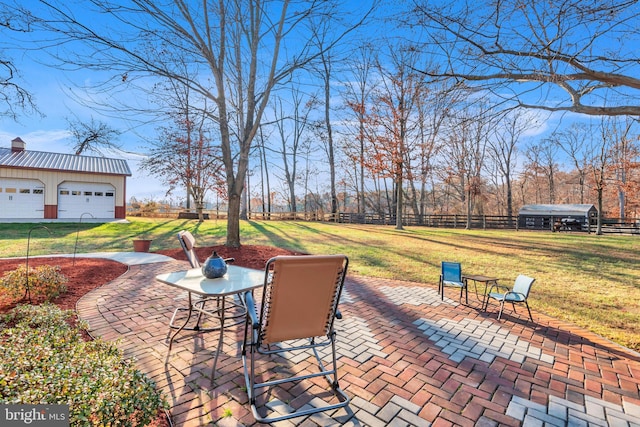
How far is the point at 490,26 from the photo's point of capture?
3961 mm

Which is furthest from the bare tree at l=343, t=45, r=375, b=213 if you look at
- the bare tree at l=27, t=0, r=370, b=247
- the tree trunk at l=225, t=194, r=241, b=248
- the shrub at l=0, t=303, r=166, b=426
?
the shrub at l=0, t=303, r=166, b=426

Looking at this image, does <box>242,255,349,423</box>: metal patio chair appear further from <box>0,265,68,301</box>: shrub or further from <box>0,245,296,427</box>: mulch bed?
<box>0,265,68,301</box>: shrub

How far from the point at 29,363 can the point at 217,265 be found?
4.83 ft

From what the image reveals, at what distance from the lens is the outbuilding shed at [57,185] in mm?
16391

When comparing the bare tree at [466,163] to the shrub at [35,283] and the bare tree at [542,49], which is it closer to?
the bare tree at [542,49]

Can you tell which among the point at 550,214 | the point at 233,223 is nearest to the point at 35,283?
the point at 233,223

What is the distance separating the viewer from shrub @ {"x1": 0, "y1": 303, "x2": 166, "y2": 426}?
1.47 metres

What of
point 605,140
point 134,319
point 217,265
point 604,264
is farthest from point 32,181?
point 605,140

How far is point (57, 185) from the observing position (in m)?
17.3

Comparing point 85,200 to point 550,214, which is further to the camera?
point 550,214

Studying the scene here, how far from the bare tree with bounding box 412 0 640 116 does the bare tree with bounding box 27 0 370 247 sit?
2.84 meters

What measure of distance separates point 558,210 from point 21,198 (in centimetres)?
3905

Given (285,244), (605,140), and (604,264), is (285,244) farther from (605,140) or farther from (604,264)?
(605,140)

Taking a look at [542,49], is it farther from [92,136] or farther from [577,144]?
[92,136]
